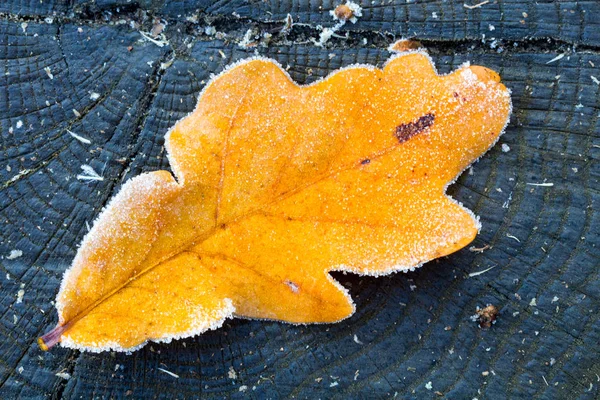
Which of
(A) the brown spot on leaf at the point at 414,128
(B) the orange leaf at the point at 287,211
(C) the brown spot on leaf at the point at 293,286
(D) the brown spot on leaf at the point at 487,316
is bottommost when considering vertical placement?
(D) the brown spot on leaf at the point at 487,316

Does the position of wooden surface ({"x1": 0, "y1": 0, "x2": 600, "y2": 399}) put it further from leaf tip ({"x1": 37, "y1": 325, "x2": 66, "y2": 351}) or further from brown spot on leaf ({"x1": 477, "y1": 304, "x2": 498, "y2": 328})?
leaf tip ({"x1": 37, "y1": 325, "x2": 66, "y2": 351})

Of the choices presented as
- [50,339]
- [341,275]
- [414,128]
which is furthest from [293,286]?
[50,339]

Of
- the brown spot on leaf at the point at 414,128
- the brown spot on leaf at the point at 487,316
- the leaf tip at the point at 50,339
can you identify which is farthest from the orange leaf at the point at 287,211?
the brown spot on leaf at the point at 487,316

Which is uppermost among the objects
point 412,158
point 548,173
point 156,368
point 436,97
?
point 436,97

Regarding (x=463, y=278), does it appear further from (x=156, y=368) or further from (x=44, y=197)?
(x=44, y=197)

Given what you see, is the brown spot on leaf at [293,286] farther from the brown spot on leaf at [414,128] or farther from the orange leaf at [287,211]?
the brown spot on leaf at [414,128]

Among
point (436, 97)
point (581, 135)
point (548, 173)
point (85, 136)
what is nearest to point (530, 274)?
point (548, 173)
